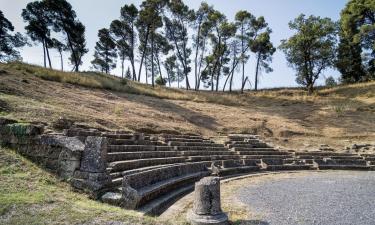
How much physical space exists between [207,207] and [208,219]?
0.81 ft

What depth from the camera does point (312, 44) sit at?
40000 millimetres

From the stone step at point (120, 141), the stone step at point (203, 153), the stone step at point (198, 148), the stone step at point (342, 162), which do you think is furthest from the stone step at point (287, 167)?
the stone step at point (120, 141)

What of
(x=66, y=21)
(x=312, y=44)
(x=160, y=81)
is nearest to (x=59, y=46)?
(x=66, y=21)

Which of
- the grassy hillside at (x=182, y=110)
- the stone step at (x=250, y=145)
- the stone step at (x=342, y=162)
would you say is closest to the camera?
the grassy hillside at (x=182, y=110)

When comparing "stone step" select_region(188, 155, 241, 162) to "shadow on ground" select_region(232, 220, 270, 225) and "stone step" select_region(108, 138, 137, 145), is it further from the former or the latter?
"shadow on ground" select_region(232, 220, 270, 225)

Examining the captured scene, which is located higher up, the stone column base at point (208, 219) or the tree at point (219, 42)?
the tree at point (219, 42)

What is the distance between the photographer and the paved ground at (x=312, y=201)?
7027 millimetres

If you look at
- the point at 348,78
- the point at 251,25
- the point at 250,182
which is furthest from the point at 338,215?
the point at 348,78

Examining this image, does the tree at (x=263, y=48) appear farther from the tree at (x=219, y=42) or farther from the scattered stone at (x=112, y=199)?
the scattered stone at (x=112, y=199)

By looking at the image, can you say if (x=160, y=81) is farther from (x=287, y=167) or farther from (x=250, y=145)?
(x=287, y=167)

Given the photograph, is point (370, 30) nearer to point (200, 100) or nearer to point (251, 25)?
point (251, 25)

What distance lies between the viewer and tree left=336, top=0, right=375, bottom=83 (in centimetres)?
4082

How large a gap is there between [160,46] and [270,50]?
52.1 ft

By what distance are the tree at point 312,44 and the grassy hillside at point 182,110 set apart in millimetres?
6469
